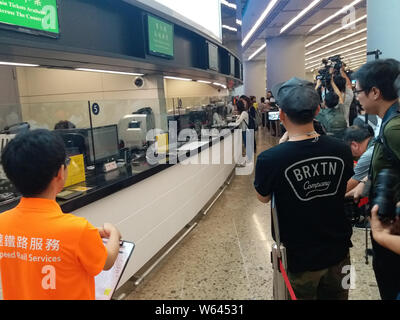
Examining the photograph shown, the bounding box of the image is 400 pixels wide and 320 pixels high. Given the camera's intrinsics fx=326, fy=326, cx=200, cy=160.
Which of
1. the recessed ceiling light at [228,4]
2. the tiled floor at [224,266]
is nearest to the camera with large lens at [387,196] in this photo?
the tiled floor at [224,266]

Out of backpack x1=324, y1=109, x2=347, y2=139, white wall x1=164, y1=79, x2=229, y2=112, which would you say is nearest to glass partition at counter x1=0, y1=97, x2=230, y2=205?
backpack x1=324, y1=109, x2=347, y2=139

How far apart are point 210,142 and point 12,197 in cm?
332

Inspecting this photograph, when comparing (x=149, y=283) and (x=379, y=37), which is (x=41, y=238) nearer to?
(x=149, y=283)

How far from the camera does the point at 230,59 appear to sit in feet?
26.4

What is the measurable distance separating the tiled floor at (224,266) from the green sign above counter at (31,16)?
212cm

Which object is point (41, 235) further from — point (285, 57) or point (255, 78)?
point (255, 78)

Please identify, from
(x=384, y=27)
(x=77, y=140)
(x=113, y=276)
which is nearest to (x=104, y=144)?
(x=77, y=140)

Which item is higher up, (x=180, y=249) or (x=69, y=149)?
(x=69, y=149)

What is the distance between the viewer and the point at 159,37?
13.4 feet

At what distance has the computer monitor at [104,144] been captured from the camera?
10.2ft

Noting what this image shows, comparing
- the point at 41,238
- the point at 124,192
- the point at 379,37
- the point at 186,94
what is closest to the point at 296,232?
the point at 41,238

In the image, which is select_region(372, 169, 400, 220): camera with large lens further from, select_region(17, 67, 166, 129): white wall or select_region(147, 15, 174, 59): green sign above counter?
select_region(17, 67, 166, 129): white wall

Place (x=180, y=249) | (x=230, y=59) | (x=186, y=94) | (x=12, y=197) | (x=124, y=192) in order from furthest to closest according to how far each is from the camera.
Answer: (x=186, y=94) < (x=230, y=59) < (x=180, y=249) < (x=124, y=192) < (x=12, y=197)

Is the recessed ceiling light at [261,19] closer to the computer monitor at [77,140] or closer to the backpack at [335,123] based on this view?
the backpack at [335,123]
